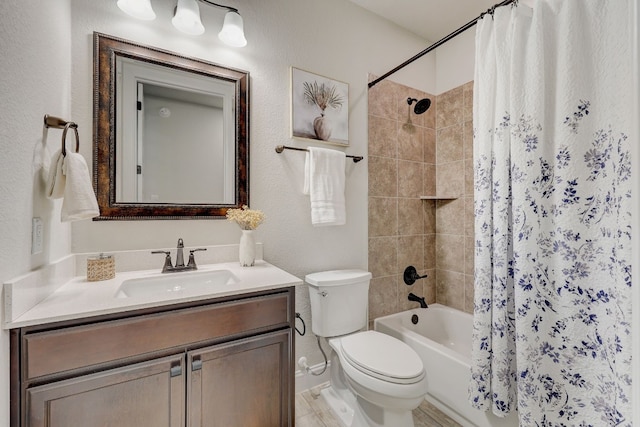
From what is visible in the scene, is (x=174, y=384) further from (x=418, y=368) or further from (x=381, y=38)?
(x=381, y=38)

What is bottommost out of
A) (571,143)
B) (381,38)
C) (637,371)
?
(637,371)

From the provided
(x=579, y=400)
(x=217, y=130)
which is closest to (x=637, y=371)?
(x=579, y=400)

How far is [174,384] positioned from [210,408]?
179mm

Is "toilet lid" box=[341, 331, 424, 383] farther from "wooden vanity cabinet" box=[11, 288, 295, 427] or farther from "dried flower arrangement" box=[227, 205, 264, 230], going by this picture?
"dried flower arrangement" box=[227, 205, 264, 230]

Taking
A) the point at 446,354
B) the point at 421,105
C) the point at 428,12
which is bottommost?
the point at 446,354

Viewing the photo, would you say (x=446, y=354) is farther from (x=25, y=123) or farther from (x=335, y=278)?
(x=25, y=123)

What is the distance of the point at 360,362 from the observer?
52.6 inches

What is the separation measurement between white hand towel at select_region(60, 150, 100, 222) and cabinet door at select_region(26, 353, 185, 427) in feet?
1.82

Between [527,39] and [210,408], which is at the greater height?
[527,39]

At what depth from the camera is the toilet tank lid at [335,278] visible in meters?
1.65

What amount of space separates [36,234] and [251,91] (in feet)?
3.93

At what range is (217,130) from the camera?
1.57 meters

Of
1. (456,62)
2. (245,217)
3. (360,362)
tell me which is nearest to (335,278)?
(360,362)

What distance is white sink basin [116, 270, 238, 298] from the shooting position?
1247 millimetres
